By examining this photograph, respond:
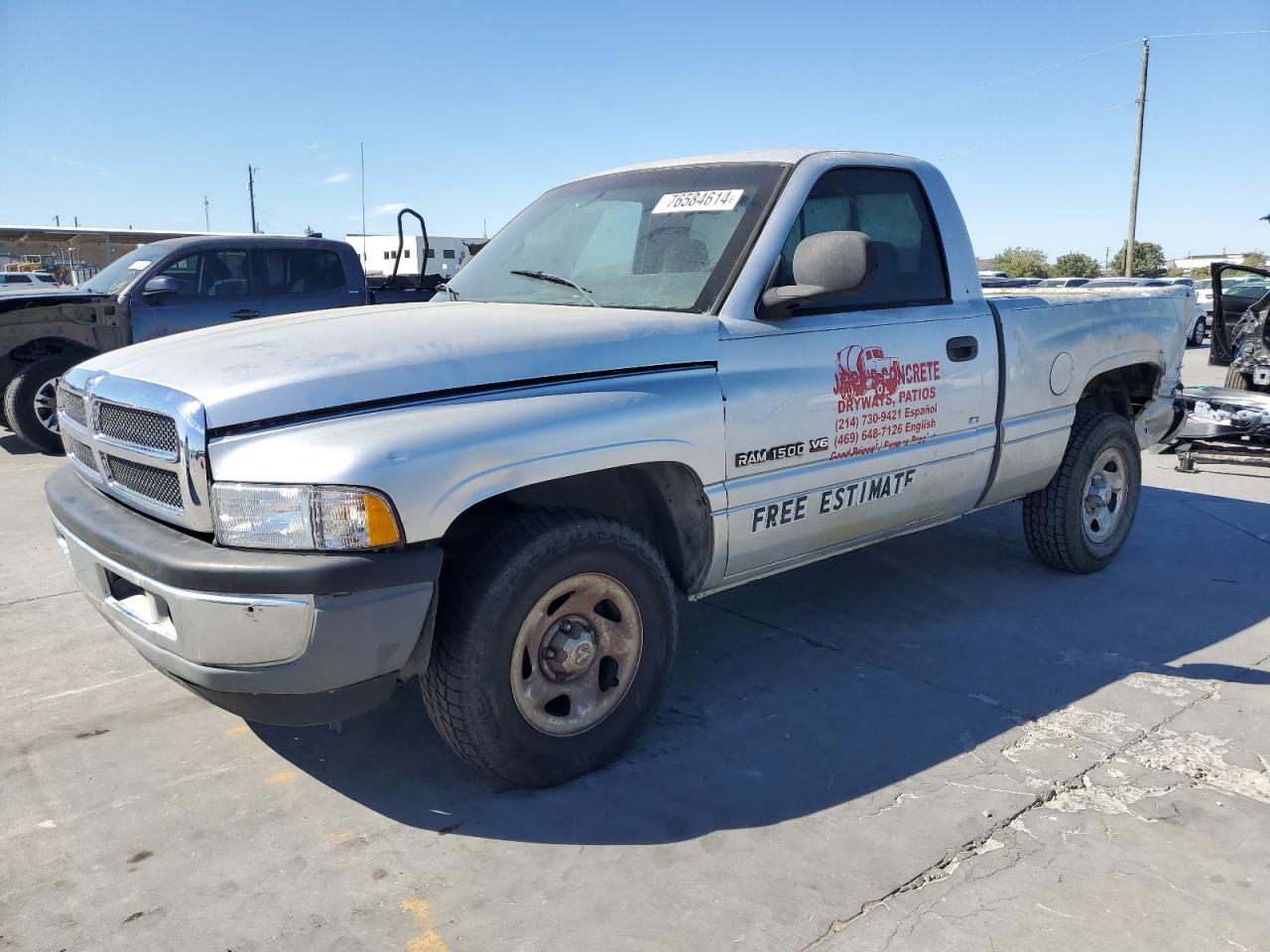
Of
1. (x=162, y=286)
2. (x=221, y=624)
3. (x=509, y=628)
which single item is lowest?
(x=509, y=628)

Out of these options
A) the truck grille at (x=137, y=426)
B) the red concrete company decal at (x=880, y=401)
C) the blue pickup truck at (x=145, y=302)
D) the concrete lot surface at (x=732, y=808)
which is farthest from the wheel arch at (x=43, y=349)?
the red concrete company decal at (x=880, y=401)

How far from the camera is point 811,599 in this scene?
15.5ft

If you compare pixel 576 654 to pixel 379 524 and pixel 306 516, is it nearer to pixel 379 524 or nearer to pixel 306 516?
pixel 379 524

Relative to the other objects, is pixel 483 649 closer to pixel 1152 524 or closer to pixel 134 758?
pixel 134 758

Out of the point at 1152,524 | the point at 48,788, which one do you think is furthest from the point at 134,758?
the point at 1152,524

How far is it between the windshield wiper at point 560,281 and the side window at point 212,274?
6.19 m

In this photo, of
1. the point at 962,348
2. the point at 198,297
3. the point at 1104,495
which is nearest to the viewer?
the point at 962,348

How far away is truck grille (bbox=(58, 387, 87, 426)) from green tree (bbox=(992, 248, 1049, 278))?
52.7 m

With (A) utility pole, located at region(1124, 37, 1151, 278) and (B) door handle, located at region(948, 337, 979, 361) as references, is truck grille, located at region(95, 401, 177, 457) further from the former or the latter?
(A) utility pole, located at region(1124, 37, 1151, 278)

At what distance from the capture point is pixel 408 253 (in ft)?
99.5

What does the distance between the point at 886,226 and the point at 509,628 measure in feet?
Answer: 7.89

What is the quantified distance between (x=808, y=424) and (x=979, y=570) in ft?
7.33

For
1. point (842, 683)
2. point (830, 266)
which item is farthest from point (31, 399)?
point (830, 266)

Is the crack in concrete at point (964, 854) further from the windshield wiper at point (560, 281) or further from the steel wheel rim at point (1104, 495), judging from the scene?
the windshield wiper at point (560, 281)
